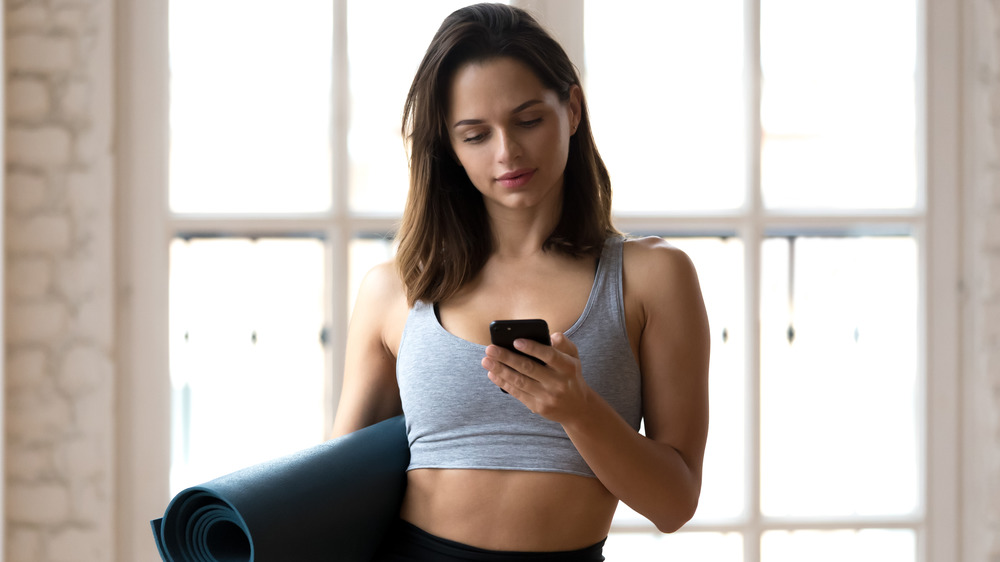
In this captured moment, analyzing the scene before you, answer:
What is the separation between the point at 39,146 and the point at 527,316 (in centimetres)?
160

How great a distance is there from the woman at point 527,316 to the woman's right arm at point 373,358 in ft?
0.30

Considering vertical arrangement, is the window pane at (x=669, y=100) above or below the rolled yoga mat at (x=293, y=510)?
above

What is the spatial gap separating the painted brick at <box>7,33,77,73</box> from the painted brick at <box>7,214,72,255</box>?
41 centimetres

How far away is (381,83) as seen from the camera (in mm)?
2387

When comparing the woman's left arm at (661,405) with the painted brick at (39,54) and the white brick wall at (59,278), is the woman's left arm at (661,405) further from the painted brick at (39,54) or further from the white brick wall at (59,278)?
the painted brick at (39,54)

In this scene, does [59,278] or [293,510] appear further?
[59,278]

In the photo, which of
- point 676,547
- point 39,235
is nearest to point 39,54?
point 39,235

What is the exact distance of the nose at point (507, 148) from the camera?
4.60ft

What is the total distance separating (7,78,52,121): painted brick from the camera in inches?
88.3

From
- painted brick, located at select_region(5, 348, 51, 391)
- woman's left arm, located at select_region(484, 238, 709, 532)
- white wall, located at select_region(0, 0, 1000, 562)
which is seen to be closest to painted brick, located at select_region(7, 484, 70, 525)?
white wall, located at select_region(0, 0, 1000, 562)

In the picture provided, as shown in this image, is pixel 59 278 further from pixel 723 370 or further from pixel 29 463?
pixel 723 370

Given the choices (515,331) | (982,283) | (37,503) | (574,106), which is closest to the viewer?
(515,331)

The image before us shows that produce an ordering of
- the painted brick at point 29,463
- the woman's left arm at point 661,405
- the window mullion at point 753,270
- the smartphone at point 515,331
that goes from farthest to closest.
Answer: the window mullion at point 753,270, the painted brick at point 29,463, the woman's left arm at point 661,405, the smartphone at point 515,331

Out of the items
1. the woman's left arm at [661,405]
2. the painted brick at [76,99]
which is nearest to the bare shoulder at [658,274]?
the woman's left arm at [661,405]
